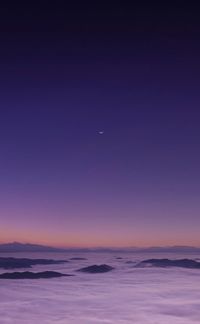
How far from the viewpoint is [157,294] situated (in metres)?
47.3

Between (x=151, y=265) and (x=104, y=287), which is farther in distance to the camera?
(x=151, y=265)

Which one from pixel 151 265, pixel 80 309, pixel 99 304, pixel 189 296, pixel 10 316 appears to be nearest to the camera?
pixel 10 316

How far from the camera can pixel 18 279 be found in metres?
66.1

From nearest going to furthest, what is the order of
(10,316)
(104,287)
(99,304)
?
(10,316)
(99,304)
(104,287)

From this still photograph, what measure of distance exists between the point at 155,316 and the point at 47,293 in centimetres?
1776

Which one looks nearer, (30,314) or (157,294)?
(30,314)

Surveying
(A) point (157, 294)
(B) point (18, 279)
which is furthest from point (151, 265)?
(A) point (157, 294)

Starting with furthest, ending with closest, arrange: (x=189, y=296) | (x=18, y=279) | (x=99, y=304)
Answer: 1. (x=18, y=279)
2. (x=189, y=296)
3. (x=99, y=304)

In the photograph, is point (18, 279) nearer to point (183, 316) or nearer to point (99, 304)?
point (99, 304)

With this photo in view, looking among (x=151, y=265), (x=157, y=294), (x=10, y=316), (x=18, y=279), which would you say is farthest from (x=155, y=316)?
(x=151, y=265)

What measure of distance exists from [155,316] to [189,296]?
13611 millimetres

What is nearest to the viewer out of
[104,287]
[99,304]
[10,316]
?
[10,316]

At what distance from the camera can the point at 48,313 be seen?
34.7 meters

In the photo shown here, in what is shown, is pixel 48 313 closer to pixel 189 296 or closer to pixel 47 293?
pixel 47 293
